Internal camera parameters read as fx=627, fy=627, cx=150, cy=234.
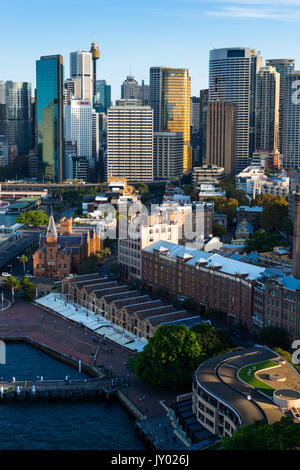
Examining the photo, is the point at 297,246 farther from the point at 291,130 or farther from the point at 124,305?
the point at 291,130

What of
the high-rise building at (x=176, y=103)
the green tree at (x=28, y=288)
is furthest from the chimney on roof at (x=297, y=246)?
the high-rise building at (x=176, y=103)

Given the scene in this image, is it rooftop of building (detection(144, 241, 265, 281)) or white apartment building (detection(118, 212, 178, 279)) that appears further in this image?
white apartment building (detection(118, 212, 178, 279))

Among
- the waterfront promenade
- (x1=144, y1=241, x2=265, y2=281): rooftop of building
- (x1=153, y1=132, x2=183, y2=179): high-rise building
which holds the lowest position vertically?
the waterfront promenade

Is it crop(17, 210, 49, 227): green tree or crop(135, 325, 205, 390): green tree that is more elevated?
crop(17, 210, 49, 227): green tree

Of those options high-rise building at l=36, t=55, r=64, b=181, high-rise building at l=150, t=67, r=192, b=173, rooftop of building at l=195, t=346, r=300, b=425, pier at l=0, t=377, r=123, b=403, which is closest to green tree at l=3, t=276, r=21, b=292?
pier at l=0, t=377, r=123, b=403

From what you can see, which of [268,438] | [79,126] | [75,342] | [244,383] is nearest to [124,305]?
[75,342]

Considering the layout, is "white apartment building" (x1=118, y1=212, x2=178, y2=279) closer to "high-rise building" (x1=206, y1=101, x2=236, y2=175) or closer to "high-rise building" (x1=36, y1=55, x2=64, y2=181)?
"high-rise building" (x1=206, y1=101, x2=236, y2=175)
